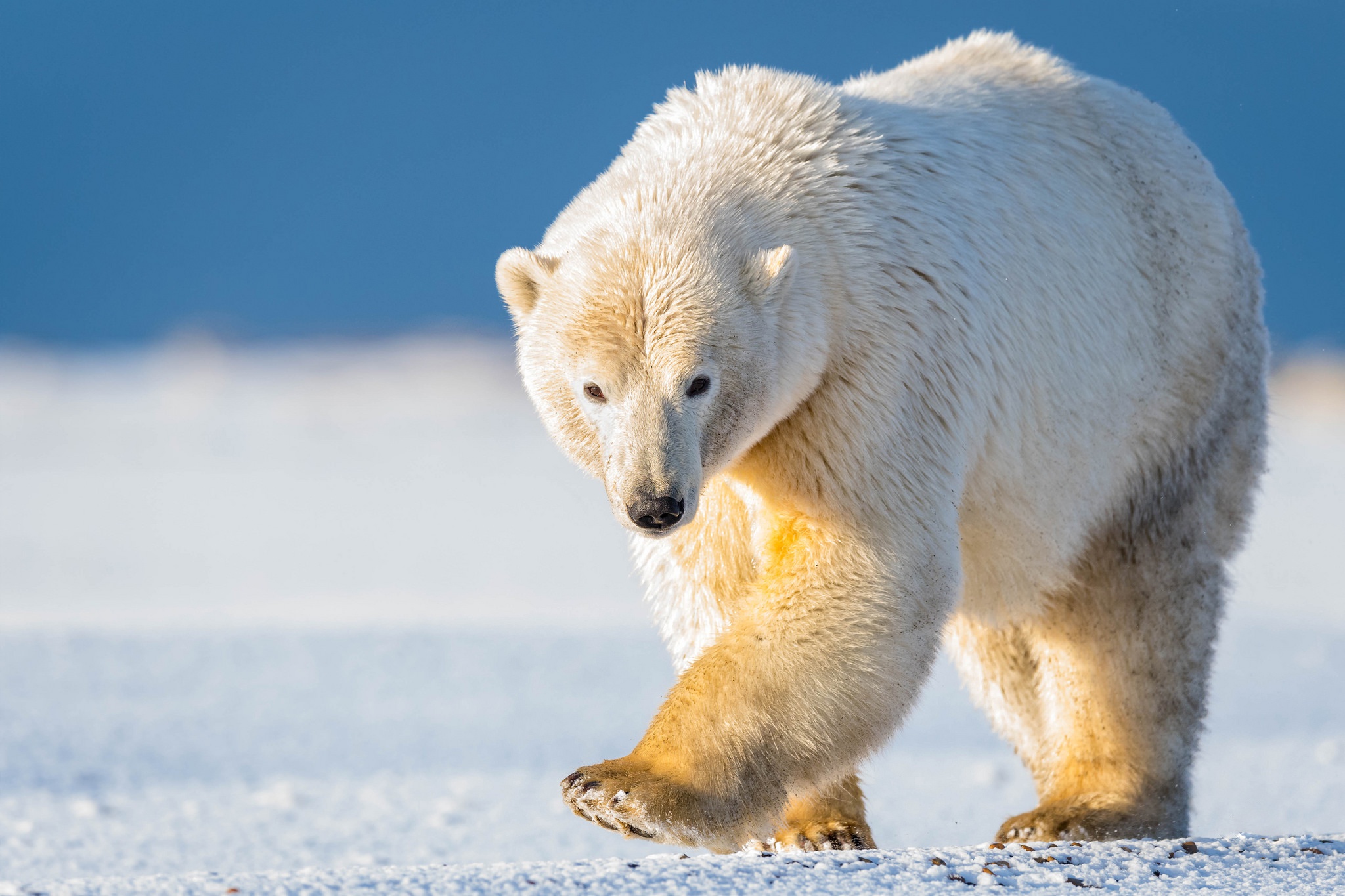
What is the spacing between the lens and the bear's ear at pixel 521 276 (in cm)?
336

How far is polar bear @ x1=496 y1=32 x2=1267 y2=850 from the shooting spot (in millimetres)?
3207

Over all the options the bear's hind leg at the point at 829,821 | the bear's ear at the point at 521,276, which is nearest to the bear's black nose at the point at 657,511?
the bear's ear at the point at 521,276

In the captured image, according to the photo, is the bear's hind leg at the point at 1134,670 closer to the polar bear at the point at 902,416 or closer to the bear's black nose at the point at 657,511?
the polar bear at the point at 902,416

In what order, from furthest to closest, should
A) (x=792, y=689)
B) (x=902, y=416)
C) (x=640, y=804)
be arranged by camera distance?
1. (x=902, y=416)
2. (x=792, y=689)
3. (x=640, y=804)

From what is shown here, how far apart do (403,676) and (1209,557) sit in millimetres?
4131

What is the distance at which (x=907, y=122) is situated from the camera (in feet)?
12.4

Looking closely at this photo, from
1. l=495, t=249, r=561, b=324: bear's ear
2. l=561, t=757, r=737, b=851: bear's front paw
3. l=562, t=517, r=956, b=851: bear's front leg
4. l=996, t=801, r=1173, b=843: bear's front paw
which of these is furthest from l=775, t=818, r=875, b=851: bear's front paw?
l=495, t=249, r=561, b=324: bear's ear

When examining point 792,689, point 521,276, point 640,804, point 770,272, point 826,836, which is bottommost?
point 640,804

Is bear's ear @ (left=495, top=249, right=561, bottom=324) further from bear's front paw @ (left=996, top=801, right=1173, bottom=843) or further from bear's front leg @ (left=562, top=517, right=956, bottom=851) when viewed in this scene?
bear's front paw @ (left=996, top=801, right=1173, bottom=843)

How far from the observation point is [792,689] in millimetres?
3250

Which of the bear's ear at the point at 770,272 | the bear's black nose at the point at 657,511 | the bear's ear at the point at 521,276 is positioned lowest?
the bear's black nose at the point at 657,511

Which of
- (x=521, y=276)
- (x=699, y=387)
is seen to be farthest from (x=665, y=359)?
(x=521, y=276)

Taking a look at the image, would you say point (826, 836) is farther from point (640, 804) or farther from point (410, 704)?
point (410, 704)

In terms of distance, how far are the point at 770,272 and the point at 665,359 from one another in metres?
0.29
